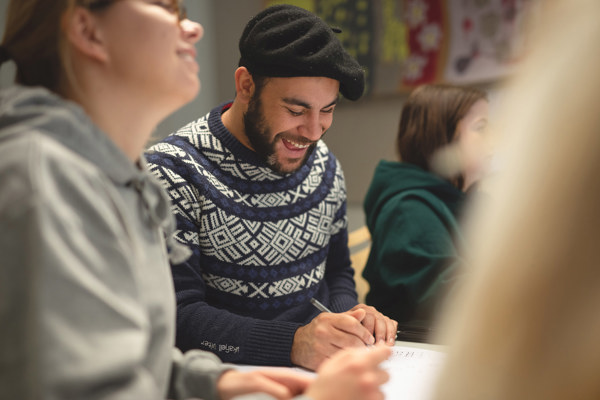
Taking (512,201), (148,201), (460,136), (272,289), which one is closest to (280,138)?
(272,289)

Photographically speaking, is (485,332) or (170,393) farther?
(170,393)

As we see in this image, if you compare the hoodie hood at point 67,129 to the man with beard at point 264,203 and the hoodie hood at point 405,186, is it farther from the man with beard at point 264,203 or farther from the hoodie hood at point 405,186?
the hoodie hood at point 405,186

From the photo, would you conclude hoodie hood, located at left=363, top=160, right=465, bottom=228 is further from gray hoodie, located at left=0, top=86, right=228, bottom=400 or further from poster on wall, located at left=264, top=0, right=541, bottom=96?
gray hoodie, located at left=0, top=86, right=228, bottom=400

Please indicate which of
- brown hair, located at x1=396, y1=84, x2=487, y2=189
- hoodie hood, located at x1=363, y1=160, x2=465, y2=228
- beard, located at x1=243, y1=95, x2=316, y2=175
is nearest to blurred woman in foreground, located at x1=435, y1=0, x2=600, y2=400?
beard, located at x1=243, y1=95, x2=316, y2=175

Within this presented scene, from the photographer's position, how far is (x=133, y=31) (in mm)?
517

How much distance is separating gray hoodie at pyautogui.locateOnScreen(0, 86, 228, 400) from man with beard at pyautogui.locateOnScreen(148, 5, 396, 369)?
1.52ft

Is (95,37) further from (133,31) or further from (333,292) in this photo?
(333,292)

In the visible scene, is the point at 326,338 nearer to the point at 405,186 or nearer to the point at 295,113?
the point at 295,113

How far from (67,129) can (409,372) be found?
0.64 m

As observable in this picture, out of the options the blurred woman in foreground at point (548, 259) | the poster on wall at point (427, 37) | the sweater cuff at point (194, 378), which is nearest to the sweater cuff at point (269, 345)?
the sweater cuff at point (194, 378)

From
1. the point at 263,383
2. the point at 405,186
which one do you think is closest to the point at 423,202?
the point at 405,186

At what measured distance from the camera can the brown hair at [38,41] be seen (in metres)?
0.51

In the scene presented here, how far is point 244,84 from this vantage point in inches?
46.2

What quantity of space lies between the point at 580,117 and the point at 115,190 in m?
0.41
